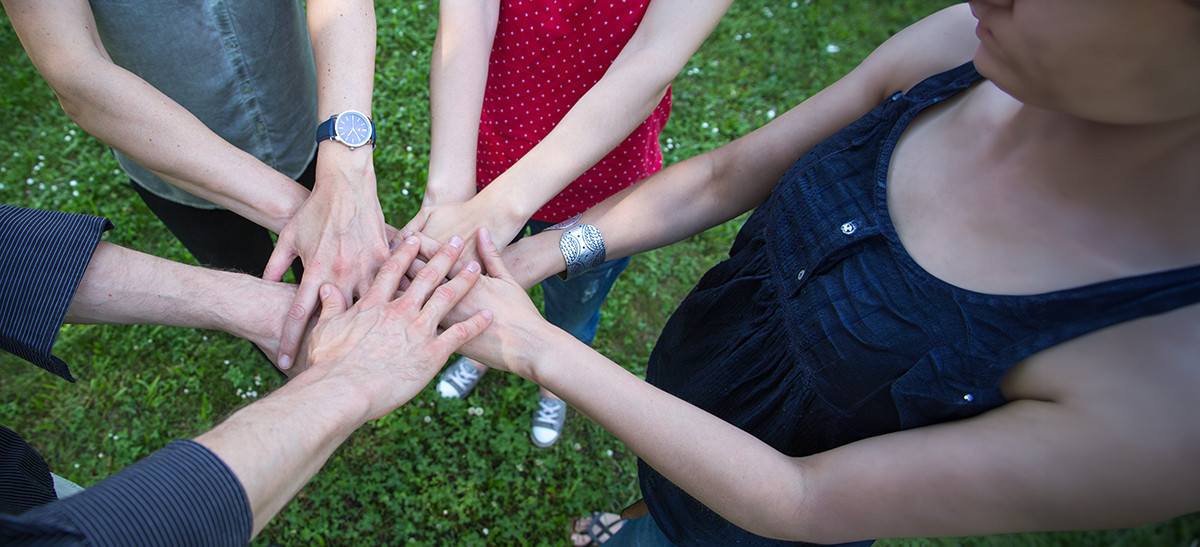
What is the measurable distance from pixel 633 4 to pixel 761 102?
3292 mm

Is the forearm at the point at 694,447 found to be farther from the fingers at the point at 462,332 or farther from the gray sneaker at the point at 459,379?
the gray sneaker at the point at 459,379

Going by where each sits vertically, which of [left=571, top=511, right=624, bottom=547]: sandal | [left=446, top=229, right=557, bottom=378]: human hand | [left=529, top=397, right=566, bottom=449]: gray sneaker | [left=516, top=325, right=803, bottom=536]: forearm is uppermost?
[left=446, top=229, right=557, bottom=378]: human hand

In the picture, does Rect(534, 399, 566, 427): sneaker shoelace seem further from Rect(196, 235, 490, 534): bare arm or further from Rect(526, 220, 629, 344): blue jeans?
Rect(196, 235, 490, 534): bare arm

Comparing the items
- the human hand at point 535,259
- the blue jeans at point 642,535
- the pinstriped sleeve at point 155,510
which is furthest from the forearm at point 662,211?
the pinstriped sleeve at point 155,510

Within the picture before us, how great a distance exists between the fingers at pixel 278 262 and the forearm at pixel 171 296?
0.17 feet

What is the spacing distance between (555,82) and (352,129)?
28.0 inches

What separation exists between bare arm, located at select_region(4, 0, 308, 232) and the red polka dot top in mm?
778

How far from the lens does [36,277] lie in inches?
61.0

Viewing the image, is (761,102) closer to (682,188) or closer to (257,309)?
(682,188)

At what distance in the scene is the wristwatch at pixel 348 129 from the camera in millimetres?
2084

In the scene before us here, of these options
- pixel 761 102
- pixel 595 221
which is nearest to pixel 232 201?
pixel 595 221

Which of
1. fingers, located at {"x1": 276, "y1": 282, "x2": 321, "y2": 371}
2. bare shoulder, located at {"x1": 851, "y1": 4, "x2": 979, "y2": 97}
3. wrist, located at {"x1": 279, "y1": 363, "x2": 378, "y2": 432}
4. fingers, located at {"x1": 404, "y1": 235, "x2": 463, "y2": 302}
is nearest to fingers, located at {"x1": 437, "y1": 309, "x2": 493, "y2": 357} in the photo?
fingers, located at {"x1": 404, "y1": 235, "x2": 463, "y2": 302}

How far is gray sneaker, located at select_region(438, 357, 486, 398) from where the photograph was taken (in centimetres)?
348

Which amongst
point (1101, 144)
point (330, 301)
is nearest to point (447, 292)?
point (330, 301)
